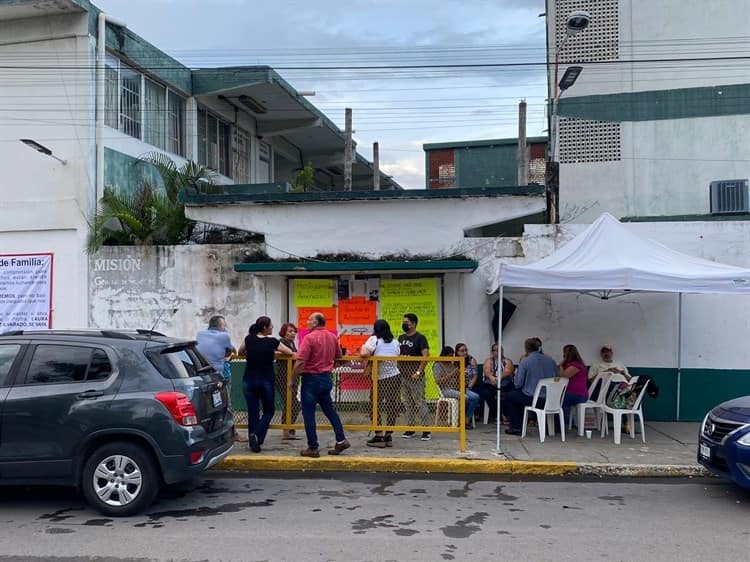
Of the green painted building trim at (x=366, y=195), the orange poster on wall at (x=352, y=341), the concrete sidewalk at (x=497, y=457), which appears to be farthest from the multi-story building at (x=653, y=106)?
the concrete sidewalk at (x=497, y=457)

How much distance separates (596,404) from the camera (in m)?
9.98

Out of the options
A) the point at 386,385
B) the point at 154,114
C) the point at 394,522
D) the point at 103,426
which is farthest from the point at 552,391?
the point at 154,114

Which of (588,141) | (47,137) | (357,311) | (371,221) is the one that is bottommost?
(357,311)

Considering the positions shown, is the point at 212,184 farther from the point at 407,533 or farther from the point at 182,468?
the point at 407,533

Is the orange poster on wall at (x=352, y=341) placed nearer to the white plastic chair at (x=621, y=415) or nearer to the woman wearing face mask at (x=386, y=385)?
the woman wearing face mask at (x=386, y=385)

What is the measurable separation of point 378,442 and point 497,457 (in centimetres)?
161

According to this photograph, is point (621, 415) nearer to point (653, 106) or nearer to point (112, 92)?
point (653, 106)

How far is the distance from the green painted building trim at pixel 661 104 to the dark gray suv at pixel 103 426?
1203 cm

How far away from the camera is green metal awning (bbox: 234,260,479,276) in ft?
36.0

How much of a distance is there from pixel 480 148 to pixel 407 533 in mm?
20448

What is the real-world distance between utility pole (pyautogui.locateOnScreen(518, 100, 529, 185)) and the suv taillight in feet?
42.7

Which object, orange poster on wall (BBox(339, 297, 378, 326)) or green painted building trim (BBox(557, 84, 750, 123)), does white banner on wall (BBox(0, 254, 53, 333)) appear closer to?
orange poster on wall (BBox(339, 297, 378, 326))

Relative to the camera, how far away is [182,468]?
6305 millimetres

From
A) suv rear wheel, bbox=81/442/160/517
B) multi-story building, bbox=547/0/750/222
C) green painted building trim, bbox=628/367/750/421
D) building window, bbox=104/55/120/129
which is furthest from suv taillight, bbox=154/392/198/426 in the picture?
multi-story building, bbox=547/0/750/222
